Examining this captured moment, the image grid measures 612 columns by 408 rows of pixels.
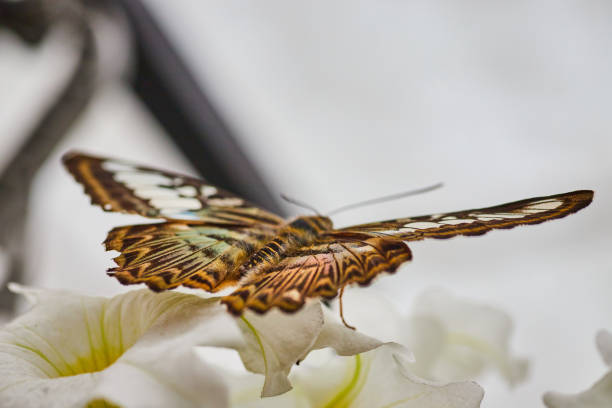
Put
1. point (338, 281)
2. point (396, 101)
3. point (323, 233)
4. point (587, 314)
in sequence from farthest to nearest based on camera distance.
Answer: point (396, 101), point (587, 314), point (323, 233), point (338, 281)

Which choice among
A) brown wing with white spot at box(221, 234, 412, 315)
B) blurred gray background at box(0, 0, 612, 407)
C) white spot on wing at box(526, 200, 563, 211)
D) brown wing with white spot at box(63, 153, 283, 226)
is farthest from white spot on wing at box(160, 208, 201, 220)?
blurred gray background at box(0, 0, 612, 407)

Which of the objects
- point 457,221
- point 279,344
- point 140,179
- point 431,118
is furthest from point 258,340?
point 431,118

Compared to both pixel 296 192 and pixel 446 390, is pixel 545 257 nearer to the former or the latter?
pixel 296 192

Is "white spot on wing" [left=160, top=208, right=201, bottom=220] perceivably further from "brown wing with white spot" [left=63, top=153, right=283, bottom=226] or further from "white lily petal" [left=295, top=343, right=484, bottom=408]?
"white lily petal" [left=295, top=343, right=484, bottom=408]

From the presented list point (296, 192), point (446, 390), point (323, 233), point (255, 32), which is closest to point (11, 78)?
point (255, 32)

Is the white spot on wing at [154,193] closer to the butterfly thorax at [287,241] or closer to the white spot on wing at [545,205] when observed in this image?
the butterfly thorax at [287,241]

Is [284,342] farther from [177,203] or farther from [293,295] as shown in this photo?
[177,203]
